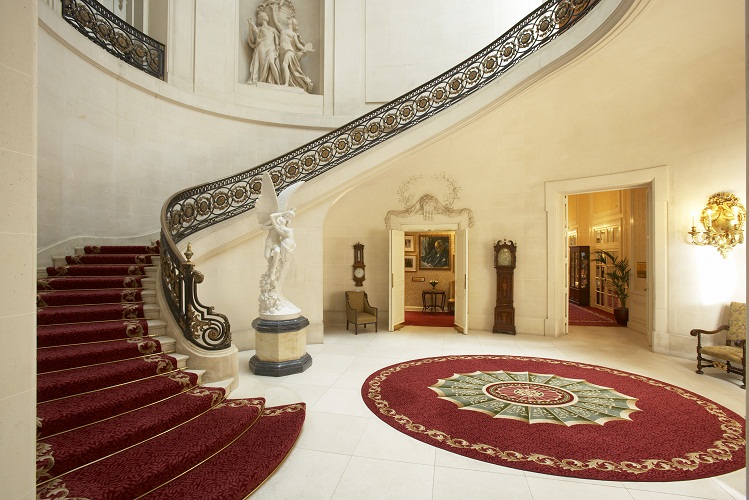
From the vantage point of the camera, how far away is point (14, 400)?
1.29 m

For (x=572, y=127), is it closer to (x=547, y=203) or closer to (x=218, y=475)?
(x=547, y=203)

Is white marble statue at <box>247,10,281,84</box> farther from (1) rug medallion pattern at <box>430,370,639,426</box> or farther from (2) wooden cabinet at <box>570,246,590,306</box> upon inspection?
(2) wooden cabinet at <box>570,246,590,306</box>

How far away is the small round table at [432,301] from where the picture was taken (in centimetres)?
975

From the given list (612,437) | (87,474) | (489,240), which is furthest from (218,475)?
(489,240)

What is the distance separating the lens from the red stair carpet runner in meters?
2.03

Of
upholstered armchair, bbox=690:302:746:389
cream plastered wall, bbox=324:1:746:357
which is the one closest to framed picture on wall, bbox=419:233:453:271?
cream plastered wall, bbox=324:1:746:357

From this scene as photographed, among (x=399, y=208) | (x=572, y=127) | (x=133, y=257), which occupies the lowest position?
(x=133, y=257)

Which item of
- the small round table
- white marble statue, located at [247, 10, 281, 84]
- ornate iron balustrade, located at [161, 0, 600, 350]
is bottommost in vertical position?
the small round table

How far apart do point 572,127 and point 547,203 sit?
145 centimetres

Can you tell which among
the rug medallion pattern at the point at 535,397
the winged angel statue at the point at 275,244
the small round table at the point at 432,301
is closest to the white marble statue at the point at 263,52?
the winged angel statue at the point at 275,244


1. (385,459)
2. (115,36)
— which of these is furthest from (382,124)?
(385,459)

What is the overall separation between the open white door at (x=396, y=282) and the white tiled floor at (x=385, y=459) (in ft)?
6.31

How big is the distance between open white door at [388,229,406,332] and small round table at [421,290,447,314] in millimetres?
2202

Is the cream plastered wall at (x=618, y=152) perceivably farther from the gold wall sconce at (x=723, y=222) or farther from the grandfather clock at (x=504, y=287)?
the grandfather clock at (x=504, y=287)
